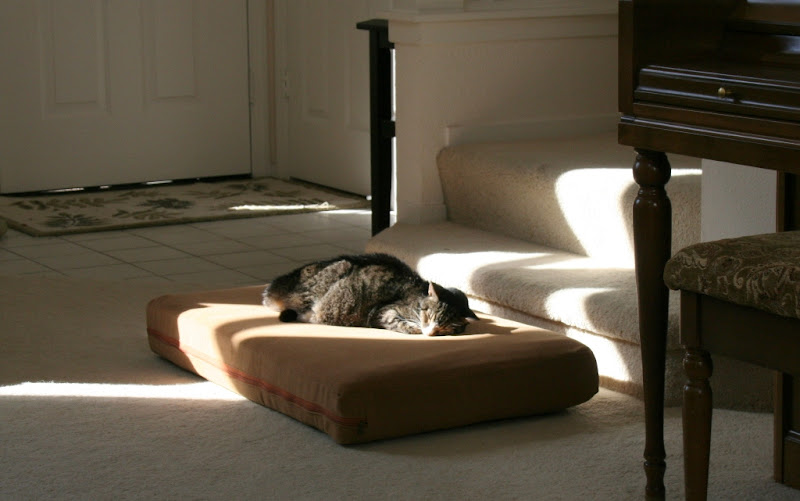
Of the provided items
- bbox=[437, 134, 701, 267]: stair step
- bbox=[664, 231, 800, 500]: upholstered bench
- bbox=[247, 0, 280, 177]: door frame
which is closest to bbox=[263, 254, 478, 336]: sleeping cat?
bbox=[437, 134, 701, 267]: stair step

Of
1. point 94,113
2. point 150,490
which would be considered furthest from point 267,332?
point 94,113

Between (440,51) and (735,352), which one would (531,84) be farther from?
(735,352)

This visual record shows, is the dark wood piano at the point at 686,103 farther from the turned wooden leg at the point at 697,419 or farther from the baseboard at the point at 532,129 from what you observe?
the baseboard at the point at 532,129

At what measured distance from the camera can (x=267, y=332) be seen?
3.14 meters

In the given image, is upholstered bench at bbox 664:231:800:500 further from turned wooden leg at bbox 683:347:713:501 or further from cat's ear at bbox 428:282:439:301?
cat's ear at bbox 428:282:439:301

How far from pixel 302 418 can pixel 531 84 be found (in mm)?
2075

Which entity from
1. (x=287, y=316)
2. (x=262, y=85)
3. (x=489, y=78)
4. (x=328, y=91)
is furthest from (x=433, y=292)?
(x=262, y=85)

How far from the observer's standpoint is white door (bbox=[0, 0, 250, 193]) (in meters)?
5.96

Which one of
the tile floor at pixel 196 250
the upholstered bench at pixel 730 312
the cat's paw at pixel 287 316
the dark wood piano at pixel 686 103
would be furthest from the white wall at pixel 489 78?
the upholstered bench at pixel 730 312

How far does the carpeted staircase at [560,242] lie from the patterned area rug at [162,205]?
1.56 meters

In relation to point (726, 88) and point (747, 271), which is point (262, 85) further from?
point (747, 271)

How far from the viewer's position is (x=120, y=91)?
245 inches

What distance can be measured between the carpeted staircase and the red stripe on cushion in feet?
2.57

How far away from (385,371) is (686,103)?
0.96m
